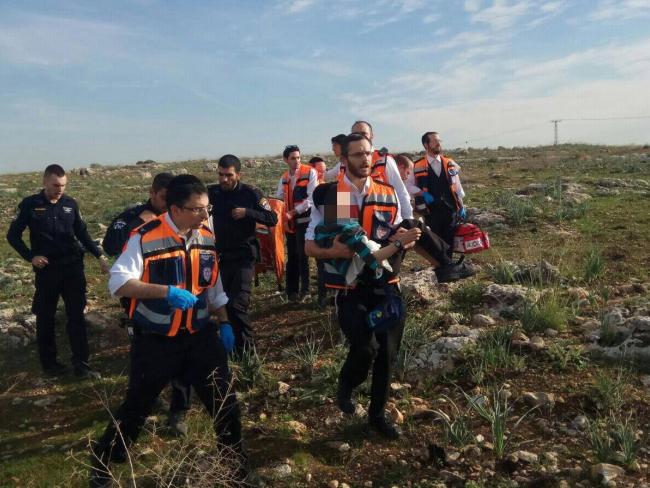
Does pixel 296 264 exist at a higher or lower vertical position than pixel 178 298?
lower

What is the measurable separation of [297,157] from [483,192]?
34.1 feet

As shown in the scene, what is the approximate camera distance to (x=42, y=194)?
5469mm

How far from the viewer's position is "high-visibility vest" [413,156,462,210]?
21.6 ft

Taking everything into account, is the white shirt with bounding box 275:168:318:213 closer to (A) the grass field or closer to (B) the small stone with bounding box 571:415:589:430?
(A) the grass field

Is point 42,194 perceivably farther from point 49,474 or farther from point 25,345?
point 49,474

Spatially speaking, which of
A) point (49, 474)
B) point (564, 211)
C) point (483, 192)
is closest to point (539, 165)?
point (483, 192)

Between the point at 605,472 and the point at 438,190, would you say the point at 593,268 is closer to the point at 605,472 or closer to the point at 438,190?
the point at 438,190

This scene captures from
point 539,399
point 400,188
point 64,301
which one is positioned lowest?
point 539,399

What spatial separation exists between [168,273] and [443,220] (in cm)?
407

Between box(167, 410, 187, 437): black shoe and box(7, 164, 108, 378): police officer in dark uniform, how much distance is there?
1.50 m

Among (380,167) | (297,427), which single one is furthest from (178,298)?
(380,167)

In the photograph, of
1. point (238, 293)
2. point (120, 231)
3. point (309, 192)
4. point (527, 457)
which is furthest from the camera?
point (309, 192)

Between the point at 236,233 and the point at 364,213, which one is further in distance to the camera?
the point at 236,233

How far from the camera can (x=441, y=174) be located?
6598mm
